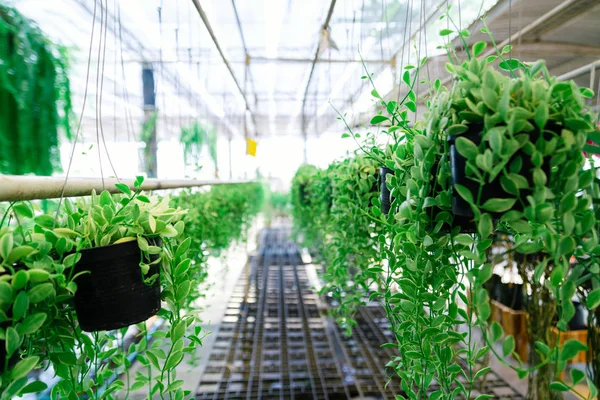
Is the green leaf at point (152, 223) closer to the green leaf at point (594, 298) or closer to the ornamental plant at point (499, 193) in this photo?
the ornamental plant at point (499, 193)

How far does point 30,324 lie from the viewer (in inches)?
16.8

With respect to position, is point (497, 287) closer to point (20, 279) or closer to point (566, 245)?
point (566, 245)

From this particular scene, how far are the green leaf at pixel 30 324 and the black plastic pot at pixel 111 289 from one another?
0.39 feet

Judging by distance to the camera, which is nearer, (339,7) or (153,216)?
(153,216)

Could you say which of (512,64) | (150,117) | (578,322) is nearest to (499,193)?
(512,64)

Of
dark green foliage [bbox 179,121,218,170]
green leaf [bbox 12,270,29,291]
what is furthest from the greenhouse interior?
dark green foliage [bbox 179,121,218,170]

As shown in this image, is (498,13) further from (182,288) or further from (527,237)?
(182,288)

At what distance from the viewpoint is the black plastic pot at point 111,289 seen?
0.56m

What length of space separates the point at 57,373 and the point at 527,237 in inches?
27.5

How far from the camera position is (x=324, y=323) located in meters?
3.10

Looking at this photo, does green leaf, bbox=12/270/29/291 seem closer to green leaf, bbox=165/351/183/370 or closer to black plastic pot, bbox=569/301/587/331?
green leaf, bbox=165/351/183/370

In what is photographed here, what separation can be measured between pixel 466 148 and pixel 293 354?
7.86ft

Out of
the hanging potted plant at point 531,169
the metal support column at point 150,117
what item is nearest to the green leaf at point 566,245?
the hanging potted plant at point 531,169

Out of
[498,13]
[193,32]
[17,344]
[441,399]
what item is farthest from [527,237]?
[193,32]
